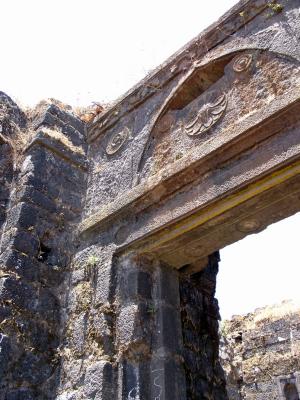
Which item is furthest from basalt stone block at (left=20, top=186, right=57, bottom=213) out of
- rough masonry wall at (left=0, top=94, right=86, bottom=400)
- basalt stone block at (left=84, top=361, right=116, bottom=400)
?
basalt stone block at (left=84, top=361, right=116, bottom=400)

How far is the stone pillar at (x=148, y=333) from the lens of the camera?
3.36m

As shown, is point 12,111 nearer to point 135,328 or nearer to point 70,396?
point 135,328

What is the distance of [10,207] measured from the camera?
4.45 metres

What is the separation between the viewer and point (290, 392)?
8938 millimetres

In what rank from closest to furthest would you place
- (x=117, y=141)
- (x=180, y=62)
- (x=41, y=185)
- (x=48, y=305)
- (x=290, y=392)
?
(x=48, y=305)
(x=180, y=62)
(x=41, y=185)
(x=117, y=141)
(x=290, y=392)

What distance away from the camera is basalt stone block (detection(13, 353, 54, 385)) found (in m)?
3.59

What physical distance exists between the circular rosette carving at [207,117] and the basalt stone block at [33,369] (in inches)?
87.1

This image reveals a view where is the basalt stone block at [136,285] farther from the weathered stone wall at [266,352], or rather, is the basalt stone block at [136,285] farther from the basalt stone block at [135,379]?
the weathered stone wall at [266,352]

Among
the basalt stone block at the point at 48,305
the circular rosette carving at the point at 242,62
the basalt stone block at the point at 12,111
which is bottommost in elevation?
the basalt stone block at the point at 48,305

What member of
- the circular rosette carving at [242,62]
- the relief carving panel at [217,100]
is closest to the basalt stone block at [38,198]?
the relief carving panel at [217,100]

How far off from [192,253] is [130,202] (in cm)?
68

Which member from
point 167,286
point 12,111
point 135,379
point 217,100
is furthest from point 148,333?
point 12,111

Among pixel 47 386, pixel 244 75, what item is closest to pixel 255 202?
pixel 244 75

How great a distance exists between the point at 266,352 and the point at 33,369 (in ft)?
23.3
